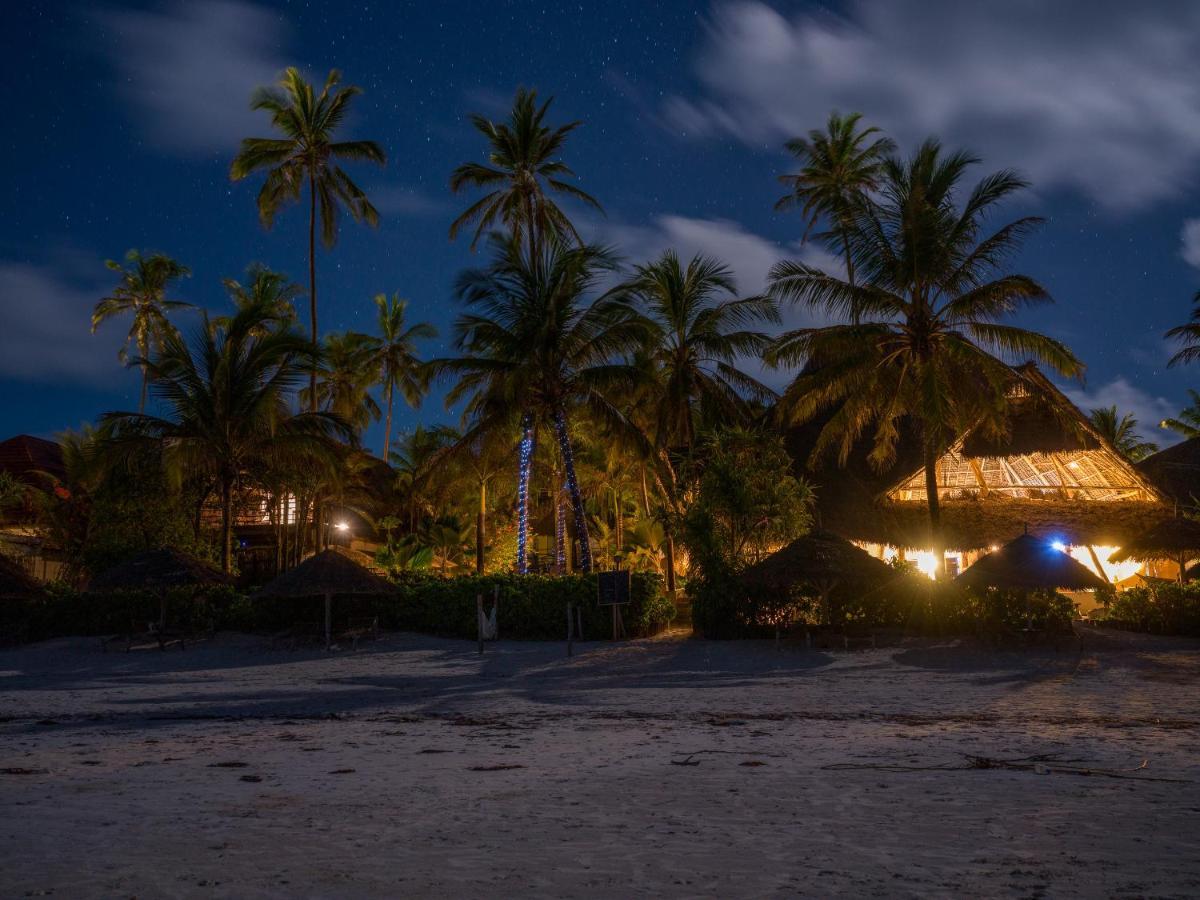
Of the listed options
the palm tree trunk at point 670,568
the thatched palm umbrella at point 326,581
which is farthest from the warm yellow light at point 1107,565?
the thatched palm umbrella at point 326,581

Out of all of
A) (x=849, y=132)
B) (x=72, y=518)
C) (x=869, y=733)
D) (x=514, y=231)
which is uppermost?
(x=849, y=132)

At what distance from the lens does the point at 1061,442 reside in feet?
70.1

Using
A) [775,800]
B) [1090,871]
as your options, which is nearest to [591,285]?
[775,800]

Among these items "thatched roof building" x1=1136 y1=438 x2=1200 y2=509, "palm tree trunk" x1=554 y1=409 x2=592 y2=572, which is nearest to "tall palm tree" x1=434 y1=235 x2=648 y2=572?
"palm tree trunk" x1=554 y1=409 x2=592 y2=572

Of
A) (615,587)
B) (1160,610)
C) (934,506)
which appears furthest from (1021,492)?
(615,587)

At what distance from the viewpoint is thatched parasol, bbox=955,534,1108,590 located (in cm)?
1429

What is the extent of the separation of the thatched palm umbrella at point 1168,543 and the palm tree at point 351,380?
28495 millimetres

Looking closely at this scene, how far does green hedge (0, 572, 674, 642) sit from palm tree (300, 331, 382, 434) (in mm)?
17667

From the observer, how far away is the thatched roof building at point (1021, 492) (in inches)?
802

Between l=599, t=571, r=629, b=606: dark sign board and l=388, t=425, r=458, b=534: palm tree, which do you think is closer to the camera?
l=599, t=571, r=629, b=606: dark sign board

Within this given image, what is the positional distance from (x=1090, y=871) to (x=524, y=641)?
1454 centimetres

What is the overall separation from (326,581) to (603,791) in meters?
12.8

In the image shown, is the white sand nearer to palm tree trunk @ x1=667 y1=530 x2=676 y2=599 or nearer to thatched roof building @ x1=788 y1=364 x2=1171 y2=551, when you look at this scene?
thatched roof building @ x1=788 y1=364 x2=1171 y2=551

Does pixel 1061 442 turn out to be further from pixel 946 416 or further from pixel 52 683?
pixel 52 683
